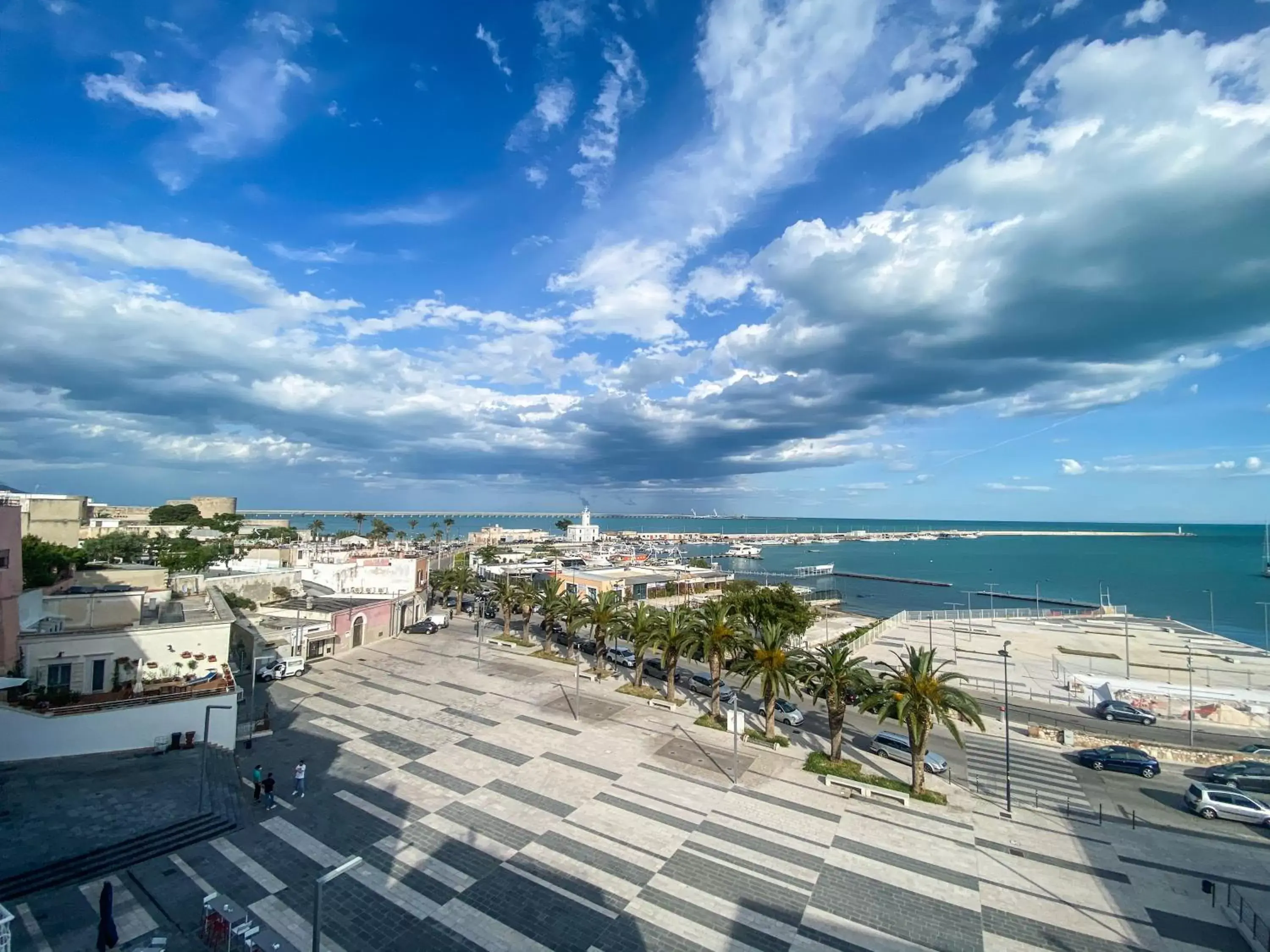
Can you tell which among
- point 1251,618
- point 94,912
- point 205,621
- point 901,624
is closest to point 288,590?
point 205,621

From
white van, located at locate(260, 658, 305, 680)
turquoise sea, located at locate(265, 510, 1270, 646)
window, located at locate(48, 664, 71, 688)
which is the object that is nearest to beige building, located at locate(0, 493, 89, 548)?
white van, located at locate(260, 658, 305, 680)

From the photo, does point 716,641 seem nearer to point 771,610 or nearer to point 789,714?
point 789,714

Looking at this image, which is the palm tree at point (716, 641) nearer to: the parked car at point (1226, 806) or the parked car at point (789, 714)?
the parked car at point (789, 714)

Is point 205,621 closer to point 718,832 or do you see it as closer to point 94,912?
point 94,912

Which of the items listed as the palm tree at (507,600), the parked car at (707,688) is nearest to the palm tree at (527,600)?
the palm tree at (507,600)

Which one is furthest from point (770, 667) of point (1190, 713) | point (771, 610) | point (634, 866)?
point (1190, 713)
